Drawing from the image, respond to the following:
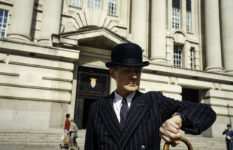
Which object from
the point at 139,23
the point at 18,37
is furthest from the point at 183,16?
the point at 18,37

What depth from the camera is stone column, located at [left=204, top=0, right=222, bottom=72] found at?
64.8ft

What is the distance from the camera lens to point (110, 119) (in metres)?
2.05

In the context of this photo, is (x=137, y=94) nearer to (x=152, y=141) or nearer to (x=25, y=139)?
(x=152, y=141)

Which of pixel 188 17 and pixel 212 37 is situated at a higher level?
pixel 188 17

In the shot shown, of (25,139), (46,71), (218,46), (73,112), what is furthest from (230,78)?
(25,139)

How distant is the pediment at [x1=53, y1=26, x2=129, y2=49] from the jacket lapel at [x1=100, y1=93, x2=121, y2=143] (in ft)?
40.9

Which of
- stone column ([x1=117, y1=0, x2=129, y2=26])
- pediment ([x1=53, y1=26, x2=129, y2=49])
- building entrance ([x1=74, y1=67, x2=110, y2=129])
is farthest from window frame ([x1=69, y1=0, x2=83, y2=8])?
building entrance ([x1=74, y1=67, x2=110, y2=129])

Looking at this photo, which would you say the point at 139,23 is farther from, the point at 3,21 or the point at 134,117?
the point at 134,117

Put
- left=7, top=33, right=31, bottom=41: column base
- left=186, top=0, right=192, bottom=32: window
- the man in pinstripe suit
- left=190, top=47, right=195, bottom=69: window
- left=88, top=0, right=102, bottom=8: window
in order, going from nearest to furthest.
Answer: the man in pinstripe suit < left=7, top=33, right=31, bottom=41: column base < left=88, top=0, right=102, bottom=8: window < left=190, top=47, right=195, bottom=69: window < left=186, top=0, right=192, bottom=32: window

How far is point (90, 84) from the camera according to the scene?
15938 mm

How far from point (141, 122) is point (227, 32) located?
22.1 m

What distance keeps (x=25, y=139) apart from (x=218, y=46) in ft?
61.4

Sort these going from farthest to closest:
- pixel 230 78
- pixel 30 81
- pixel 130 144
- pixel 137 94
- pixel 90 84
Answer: pixel 230 78 → pixel 90 84 → pixel 30 81 → pixel 137 94 → pixel 130 144

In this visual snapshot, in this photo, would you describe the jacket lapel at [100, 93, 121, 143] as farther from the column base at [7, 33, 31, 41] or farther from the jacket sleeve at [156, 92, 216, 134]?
the column base at [7, 33, 31, 41]
